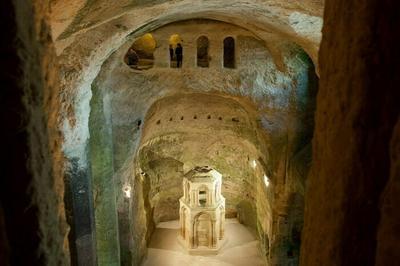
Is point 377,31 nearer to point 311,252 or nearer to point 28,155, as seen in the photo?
point 311,252

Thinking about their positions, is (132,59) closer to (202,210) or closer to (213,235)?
(202,210)

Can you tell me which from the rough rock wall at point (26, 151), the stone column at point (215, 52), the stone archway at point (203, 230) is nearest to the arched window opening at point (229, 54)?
the stone column at point (215, 52)

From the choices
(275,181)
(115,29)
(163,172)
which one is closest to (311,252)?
(115,29)

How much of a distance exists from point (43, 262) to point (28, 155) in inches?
19.2

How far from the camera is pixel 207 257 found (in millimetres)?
12188

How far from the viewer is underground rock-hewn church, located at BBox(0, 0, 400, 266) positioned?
1.60 m

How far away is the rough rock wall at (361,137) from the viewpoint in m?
1.50

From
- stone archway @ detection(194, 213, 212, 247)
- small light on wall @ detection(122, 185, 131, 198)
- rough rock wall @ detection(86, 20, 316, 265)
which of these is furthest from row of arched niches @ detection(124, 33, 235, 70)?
stone archway @ detection(194, 213, 212, 247)

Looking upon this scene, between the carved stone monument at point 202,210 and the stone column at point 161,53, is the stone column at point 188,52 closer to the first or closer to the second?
the stone column at point 161,53

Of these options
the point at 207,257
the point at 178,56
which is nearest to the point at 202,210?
the point at 207,257

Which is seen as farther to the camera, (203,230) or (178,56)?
(203,230)

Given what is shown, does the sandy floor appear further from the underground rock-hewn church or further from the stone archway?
the stone archway

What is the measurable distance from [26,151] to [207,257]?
11.2 m

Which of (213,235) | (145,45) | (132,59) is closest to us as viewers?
(132,59)
